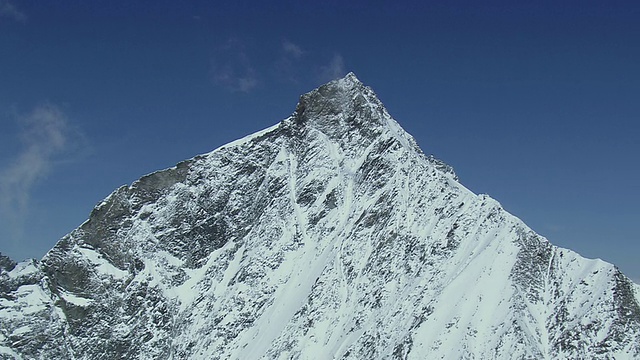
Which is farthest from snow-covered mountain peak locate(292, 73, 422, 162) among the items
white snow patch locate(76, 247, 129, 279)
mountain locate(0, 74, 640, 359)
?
white snow patch locate(76, 247, 129, 279)

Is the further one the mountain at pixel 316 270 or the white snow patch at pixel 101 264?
the white snow patch at pixel 101 264

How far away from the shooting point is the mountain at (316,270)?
103562mm

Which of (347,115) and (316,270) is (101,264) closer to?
(316,270)

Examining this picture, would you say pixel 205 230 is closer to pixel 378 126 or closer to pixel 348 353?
pixel 378 126

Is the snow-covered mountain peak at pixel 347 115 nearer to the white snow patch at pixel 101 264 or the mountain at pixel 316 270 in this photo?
the mountain at pixel 316 270

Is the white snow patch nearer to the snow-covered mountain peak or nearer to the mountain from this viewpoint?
the mountain

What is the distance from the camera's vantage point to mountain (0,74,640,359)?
4077 inches

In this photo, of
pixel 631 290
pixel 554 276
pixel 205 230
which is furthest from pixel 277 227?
pixel 631 290

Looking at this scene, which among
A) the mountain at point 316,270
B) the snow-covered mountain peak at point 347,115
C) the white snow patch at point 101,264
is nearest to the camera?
the mountain at point 316,270

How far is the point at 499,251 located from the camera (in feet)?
369

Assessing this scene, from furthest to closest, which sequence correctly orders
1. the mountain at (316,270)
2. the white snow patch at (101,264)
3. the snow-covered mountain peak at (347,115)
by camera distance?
the snow-covered mountain peak at (347,115), the white snow patch at (101,264), the mountain at (316,270)

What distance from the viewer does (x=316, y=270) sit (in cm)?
13788

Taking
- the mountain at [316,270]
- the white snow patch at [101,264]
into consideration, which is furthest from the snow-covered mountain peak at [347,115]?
the white snow patch at [101,264]

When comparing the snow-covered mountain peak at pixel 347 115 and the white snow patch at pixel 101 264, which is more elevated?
the snow-covered mountain peak at pixel 347 115
